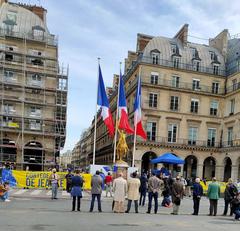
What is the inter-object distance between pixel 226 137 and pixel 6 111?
2984cm

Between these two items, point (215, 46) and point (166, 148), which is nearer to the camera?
point (166, 148)

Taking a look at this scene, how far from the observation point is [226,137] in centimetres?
5481

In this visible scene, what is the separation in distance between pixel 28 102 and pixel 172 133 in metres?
20.0

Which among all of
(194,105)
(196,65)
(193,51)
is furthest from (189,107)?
(193,51)

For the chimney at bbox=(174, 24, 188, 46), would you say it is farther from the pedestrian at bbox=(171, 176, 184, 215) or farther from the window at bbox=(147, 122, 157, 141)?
the pedestrian at bbox=(171, 176, 184, 215)

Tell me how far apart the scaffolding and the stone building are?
11679 millimetres

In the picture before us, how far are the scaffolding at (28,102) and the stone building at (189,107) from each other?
38.3ft

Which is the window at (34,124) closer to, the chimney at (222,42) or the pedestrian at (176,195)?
the chimney at (222,42)

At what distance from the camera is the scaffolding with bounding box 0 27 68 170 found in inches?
1813

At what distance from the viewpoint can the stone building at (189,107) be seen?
53125 millimetres

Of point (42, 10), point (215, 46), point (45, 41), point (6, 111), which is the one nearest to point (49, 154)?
point (6, 111)

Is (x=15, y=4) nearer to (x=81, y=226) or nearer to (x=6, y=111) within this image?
(x=6, y=111)

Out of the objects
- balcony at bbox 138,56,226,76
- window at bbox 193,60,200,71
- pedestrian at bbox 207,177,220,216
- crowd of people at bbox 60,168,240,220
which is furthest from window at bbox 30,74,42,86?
pedestrian at bbox 207,177,220,216

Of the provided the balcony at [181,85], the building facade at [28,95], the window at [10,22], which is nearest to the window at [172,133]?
the balcony at [181,85]
